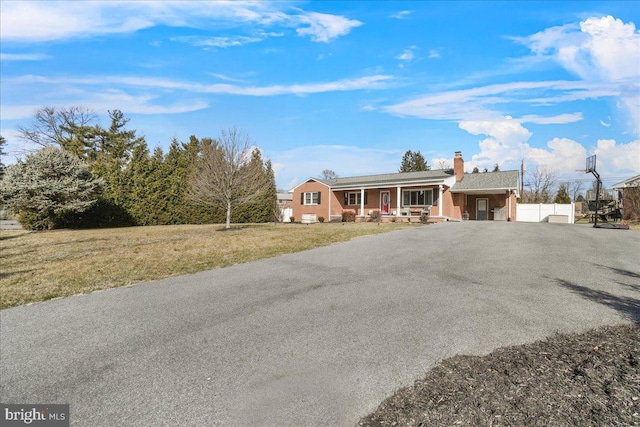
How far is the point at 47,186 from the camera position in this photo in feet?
60.3

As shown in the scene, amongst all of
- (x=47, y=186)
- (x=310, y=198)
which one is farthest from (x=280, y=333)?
(x=310, y=198)

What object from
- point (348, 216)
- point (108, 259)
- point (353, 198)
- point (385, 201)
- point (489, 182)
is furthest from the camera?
point (353, 198)

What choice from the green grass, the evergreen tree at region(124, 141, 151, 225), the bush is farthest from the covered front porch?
the evergreen tree at region(124, 141, 151, 225)

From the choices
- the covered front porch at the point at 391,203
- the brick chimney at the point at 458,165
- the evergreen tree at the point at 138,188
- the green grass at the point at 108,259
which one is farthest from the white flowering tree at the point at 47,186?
the brick chimney at the point at 458,165

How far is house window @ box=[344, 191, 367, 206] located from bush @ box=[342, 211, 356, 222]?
178cm

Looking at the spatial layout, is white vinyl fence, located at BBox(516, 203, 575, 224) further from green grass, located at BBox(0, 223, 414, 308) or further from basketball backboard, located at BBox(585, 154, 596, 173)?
green grass, located at BBox(0, 223, 414, 308)

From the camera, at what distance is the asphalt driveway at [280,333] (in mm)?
2953

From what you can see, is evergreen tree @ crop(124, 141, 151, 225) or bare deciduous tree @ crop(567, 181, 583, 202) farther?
bare deciduous tree @ crop(567, 181, 583, 202)

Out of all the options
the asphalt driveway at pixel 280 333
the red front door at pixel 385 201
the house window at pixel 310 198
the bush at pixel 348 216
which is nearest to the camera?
the asphalt driveway at pixel 280 333

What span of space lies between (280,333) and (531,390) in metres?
2.68

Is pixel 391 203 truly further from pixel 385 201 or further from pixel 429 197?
pixel 429 197

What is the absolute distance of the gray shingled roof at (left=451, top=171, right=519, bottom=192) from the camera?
77.5ft

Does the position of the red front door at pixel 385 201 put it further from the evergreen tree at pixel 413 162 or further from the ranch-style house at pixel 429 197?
the evergreen tree at pixel 413 162

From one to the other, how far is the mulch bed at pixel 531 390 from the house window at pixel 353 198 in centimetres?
2546
